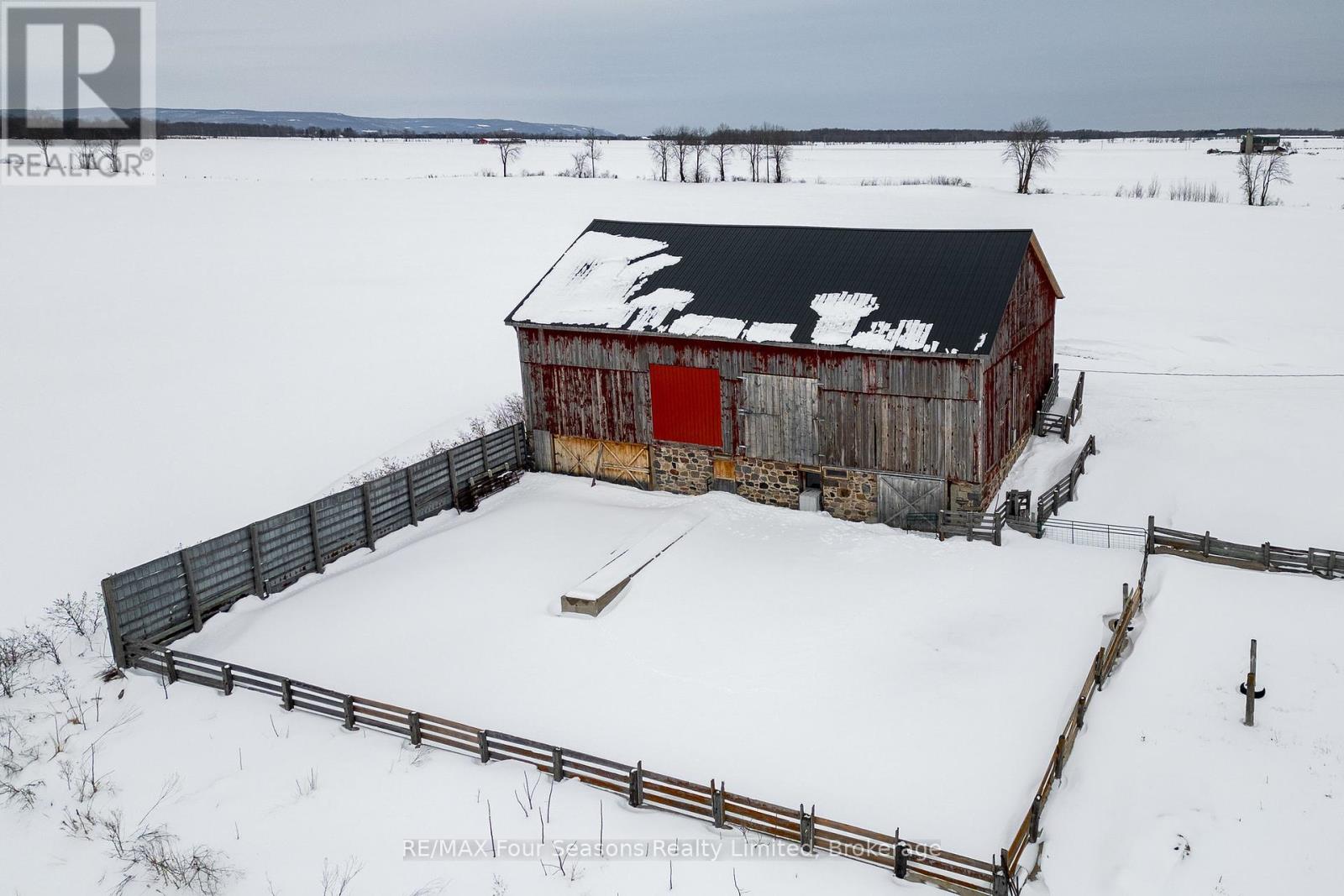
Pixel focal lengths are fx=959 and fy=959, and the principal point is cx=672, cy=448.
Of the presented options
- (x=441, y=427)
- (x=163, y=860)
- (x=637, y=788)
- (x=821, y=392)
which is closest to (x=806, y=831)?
(x=637, y=788)

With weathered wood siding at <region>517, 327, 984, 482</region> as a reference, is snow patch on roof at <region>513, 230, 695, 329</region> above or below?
above

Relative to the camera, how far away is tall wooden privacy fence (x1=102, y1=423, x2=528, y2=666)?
16.8 meters

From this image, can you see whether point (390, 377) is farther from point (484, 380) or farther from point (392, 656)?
point (392, 656)

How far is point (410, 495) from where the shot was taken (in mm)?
22859

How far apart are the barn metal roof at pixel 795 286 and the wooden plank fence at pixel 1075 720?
235 inches

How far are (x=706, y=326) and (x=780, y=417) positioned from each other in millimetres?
2826

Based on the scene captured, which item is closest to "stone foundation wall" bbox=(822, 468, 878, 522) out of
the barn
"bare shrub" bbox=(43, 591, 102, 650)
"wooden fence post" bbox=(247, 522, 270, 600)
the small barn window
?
the barn

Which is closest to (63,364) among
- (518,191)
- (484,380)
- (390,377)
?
(390,377)

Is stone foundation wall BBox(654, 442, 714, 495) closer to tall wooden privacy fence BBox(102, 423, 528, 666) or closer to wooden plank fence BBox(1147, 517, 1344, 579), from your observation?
tall wooden privacy fence BBox(102, 423, 528, 666)

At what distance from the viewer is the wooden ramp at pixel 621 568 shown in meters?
18.0

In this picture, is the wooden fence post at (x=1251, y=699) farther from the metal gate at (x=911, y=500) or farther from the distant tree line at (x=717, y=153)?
the distant tree line at (x=717, y=153)

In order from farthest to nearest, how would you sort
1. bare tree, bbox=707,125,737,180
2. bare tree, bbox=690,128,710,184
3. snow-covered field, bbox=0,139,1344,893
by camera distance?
bare tree, bbox=707,125,737,180 < bare tree, bbox=690,128,710,184 < snow-covered field, bbox=0,139,1344,893

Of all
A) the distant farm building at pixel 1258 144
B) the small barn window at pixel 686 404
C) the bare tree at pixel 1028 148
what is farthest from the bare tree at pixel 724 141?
the small barn window at pixel 686 404

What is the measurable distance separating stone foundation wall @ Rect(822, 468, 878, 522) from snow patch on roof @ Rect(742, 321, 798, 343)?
10.7ft
